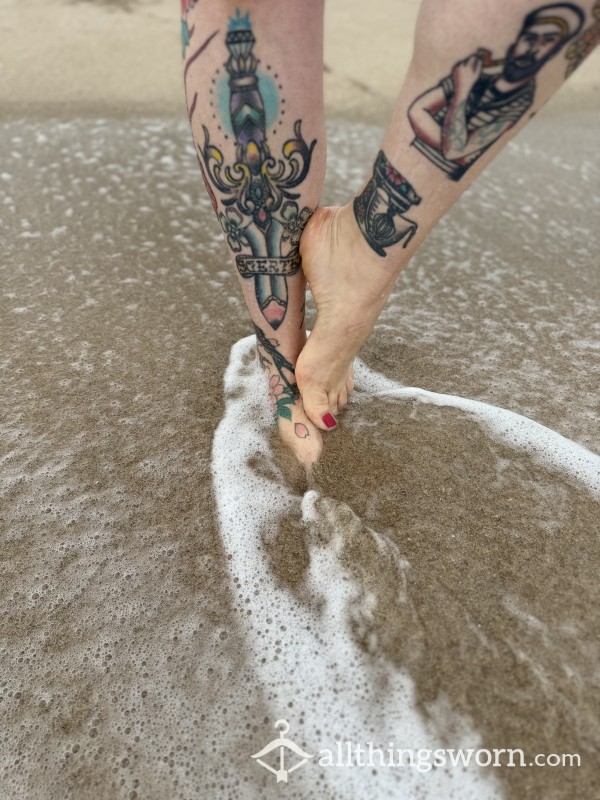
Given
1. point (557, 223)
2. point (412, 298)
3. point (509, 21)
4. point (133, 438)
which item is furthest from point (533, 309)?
→ point (133, 438)

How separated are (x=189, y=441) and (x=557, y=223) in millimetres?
1577

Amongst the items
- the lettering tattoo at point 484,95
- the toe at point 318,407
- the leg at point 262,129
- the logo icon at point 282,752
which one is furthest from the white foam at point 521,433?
the logo icon at point 282,752

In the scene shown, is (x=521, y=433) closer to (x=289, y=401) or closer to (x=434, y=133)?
(x=289, y=401)

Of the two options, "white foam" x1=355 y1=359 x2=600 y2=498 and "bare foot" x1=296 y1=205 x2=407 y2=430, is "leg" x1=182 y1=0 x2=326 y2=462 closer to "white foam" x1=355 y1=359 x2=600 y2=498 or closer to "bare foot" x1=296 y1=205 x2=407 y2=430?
"bare foot" x1=296 y1=205 x2=407 y2=430

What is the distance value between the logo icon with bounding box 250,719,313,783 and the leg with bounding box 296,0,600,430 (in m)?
0.66

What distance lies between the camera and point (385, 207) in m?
0.98

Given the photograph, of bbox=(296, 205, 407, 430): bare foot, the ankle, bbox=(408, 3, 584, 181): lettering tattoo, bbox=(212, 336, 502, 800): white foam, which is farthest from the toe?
bbox=(408, 3, 584, 181): lettering tattoo

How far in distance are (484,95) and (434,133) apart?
→ 0.29ft

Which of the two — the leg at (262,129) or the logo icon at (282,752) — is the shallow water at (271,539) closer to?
the logo icon at (282,752)

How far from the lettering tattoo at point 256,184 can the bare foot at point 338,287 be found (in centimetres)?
4

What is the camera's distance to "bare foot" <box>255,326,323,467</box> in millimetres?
1254

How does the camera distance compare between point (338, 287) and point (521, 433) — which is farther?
point (521, 433)

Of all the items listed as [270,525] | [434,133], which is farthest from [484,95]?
[270,525]

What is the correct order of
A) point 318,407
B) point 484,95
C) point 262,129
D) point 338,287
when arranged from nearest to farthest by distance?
point 484,95 → point 262,129 → point 338,287 → point 318,407
